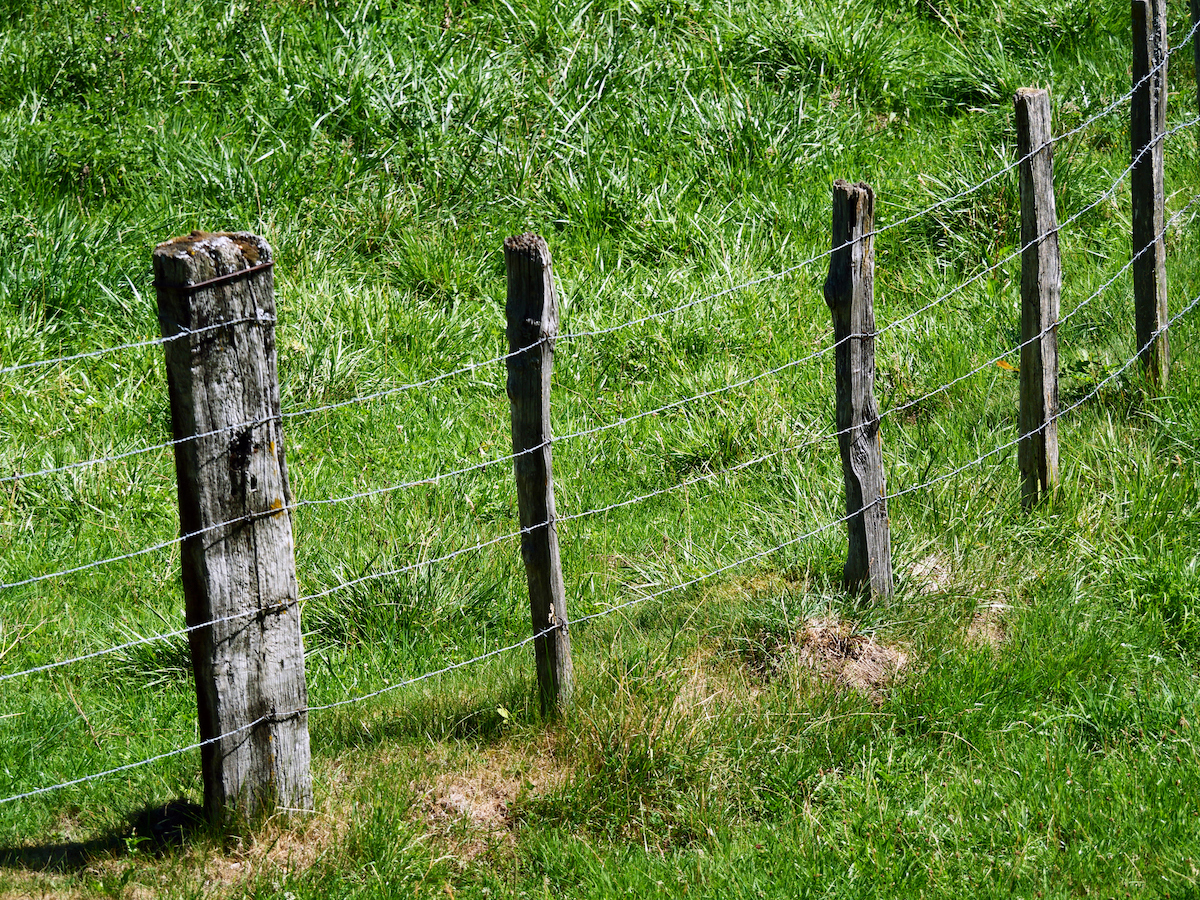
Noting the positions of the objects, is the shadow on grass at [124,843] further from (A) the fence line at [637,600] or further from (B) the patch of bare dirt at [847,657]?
(B) the patch of bare dirt at [847,657]

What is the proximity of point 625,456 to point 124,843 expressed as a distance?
Answer: 3.27 metres

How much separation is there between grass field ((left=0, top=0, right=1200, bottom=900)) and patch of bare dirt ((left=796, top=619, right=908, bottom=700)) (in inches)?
0.7

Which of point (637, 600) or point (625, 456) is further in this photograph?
point (625, 456)

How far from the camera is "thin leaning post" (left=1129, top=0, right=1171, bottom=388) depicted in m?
5.62

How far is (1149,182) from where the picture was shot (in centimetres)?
575

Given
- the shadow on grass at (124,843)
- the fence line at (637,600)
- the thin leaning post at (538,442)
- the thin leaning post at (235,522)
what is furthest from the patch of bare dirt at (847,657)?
the shadow on grass at (124,843)

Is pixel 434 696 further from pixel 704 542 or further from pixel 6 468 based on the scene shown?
pixel 6 468

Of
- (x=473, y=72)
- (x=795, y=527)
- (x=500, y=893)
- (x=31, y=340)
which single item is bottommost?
(x=500, y=893)

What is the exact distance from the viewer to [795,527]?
207 inches

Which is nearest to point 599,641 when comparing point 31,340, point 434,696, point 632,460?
point 434,696

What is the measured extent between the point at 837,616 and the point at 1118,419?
83.9 inches

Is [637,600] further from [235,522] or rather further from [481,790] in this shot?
[235,522]

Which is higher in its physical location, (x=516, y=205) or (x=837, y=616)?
(x=516, y=205)

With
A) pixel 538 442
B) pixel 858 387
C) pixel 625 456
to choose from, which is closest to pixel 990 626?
pixel 858 387
